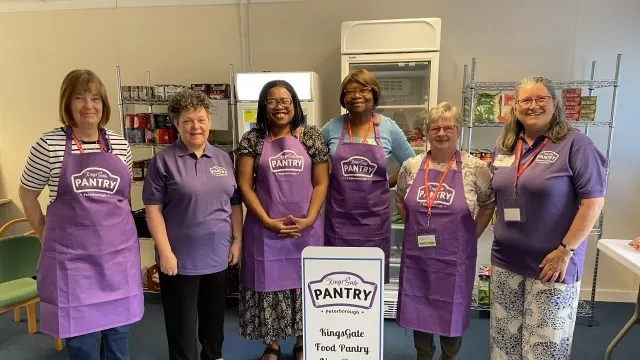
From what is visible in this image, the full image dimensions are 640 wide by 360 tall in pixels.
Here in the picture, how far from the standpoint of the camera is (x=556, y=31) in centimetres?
319

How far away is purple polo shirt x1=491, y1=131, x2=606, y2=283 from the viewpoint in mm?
1632

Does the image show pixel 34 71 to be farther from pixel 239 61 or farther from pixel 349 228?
pixel 349 228

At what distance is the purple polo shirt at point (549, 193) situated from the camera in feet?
5.35


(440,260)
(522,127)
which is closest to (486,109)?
(522,127)

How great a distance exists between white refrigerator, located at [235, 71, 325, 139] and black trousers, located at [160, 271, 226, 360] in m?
1.43

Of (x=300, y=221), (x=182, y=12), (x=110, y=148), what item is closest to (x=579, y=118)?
(x=300, y=221)

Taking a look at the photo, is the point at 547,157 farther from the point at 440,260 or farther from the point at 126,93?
the point at 126,93

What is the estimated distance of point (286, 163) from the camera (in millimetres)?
2051

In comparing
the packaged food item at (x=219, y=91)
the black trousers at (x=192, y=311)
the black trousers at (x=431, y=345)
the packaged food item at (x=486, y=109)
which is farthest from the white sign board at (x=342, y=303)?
the packaged food item at (x=219, y=91)

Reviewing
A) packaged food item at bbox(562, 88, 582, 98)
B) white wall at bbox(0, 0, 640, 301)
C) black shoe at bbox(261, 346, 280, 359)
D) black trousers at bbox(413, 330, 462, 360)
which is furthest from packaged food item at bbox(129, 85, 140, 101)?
packaged food item at bbox(562, 88, 582, 98)

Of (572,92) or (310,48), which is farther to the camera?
(310,48)

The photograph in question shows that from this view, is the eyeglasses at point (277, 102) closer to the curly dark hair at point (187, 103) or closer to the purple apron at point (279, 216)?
the purple apron at point (279, 216)

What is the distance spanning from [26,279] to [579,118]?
397 cm

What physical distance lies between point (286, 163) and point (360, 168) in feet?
1.23
